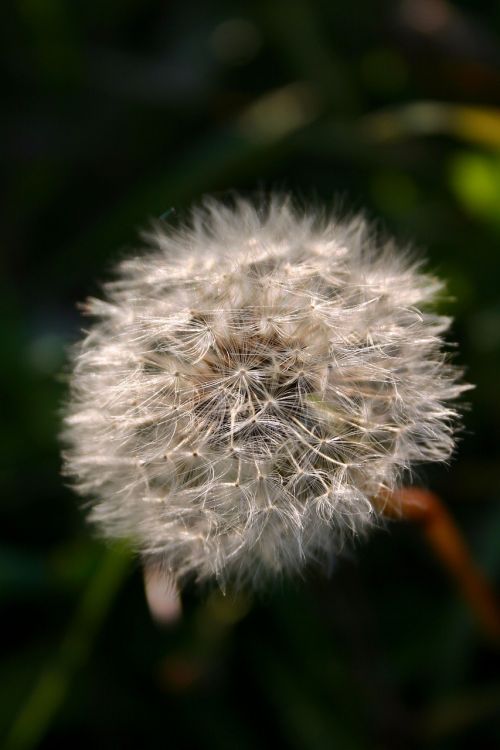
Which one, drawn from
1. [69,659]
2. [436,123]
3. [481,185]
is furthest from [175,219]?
[69,659]

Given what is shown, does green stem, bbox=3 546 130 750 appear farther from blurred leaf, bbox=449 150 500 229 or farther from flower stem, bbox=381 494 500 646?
blurred leaf, bbox=449 150 500 229

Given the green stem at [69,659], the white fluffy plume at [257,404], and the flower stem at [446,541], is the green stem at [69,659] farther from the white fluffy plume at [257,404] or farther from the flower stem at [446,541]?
the flower stem at [446,541]

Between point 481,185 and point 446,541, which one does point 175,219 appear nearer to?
point 481,185

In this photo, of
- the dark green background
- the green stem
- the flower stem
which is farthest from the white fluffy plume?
the green stem

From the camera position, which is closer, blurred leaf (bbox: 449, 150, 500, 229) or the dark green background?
the dark green background

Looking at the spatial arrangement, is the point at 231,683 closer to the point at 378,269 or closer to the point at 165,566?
the point at 165,566

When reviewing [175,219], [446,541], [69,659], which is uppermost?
[175,219]
